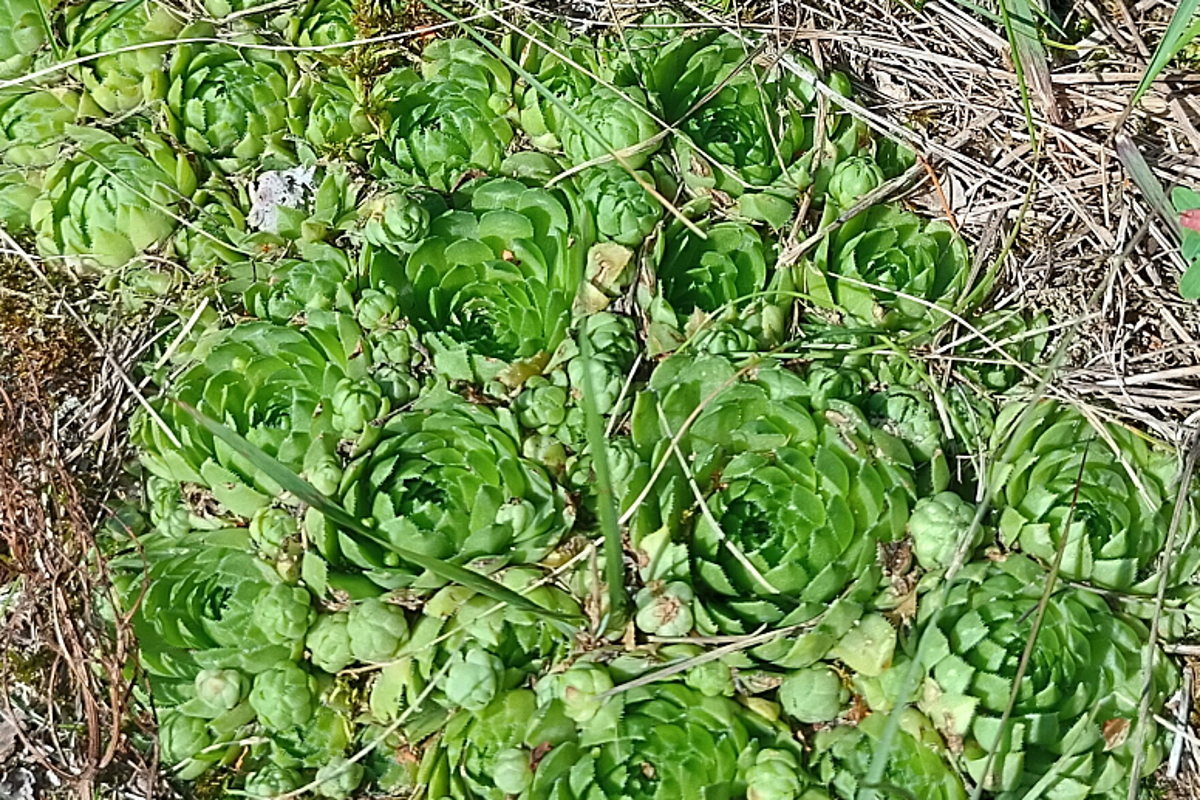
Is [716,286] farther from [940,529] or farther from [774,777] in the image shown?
[774,777]

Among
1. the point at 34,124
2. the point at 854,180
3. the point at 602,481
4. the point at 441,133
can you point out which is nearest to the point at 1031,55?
the point at 854,180

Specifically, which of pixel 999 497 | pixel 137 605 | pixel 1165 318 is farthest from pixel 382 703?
pixel 1165 318

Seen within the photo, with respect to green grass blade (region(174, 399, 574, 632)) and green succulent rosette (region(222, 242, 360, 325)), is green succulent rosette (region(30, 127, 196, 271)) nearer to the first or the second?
green succulent rosette (region(222, 242, 360, 325))

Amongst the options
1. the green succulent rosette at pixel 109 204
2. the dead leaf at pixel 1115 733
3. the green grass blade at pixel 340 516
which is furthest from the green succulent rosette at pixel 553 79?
the dead leaf at pixel 1115 733

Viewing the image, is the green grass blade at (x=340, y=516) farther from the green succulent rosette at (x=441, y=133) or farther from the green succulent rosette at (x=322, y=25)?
the green succulent rosette at (x=322, y=25)

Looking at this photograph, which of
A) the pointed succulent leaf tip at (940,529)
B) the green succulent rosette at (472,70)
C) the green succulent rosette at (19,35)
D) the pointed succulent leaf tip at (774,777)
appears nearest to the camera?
the pointed succulent leaf tip at (774,777)

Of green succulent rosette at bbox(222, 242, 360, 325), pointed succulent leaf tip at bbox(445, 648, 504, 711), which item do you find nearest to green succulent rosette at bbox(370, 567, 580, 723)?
pointed succulent leaf tip at bbox(445, 648, 504, 711)
